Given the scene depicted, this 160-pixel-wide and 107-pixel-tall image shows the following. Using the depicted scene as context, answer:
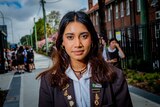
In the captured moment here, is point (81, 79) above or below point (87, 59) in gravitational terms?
below

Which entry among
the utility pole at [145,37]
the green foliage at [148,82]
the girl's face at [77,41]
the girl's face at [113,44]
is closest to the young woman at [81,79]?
the girl's face at [77,41]

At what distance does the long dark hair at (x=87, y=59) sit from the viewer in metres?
2.32

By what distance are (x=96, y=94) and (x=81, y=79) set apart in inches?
6.0

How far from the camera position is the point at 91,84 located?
2.30 meters

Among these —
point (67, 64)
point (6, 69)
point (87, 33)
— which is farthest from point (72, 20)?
point (6, 69)

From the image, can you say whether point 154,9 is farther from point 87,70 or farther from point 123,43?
point 87,70

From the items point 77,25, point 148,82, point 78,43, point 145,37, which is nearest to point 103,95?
point 78,43

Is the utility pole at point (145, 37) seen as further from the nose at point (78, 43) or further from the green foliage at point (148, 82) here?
the nose at point (78, 43)

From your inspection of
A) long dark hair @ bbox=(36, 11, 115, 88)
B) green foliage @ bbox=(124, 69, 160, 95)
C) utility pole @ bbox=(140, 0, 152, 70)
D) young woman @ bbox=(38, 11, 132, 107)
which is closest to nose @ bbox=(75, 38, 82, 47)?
young woman @ bbox=(38, 11, 132, 107)

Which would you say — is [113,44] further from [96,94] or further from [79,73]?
[96,94]

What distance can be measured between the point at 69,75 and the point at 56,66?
0.47 feet

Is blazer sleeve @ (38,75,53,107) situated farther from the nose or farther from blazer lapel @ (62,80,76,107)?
the nose

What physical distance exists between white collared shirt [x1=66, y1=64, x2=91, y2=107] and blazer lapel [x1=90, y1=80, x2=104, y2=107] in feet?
0.12

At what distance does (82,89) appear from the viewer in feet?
7.55
